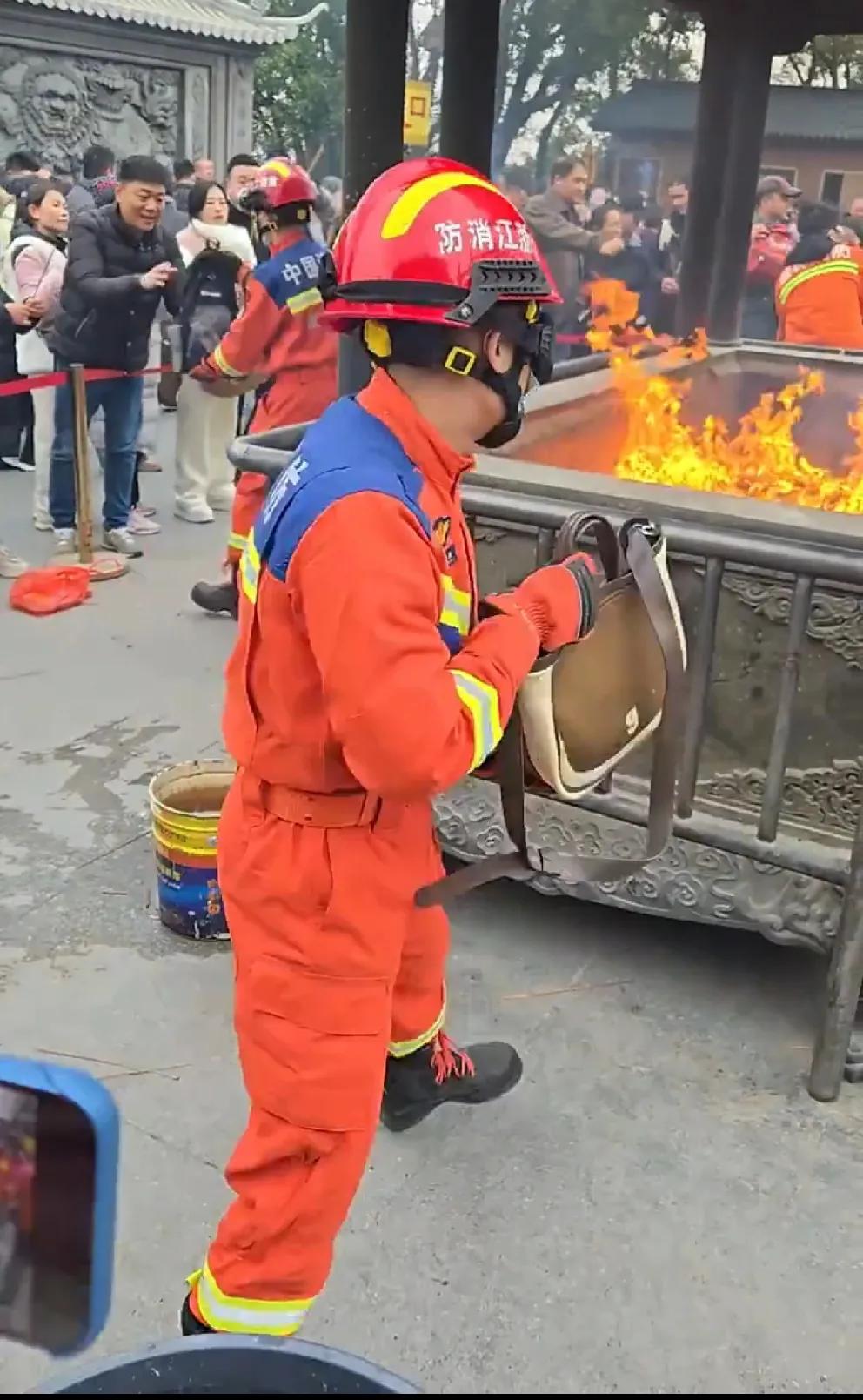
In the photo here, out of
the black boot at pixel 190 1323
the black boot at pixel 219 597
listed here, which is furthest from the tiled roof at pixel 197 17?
the black boot at pixel 190 1323

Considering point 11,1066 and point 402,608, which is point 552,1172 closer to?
point 402,608

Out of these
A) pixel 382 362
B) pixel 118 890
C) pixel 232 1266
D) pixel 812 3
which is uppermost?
pixel 812 3

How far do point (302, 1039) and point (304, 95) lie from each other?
2665 centimetres

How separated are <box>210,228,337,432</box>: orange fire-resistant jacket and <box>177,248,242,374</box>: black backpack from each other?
1595 mm

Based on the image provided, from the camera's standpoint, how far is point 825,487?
3.90 m

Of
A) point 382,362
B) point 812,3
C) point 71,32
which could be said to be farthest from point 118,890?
point 71,32

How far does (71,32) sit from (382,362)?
15.8 m

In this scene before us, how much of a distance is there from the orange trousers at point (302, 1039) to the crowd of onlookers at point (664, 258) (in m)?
4.42

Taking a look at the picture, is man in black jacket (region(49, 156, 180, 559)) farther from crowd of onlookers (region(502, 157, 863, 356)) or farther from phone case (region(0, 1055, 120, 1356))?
phone case (region(0, 1055, 120, 1356))

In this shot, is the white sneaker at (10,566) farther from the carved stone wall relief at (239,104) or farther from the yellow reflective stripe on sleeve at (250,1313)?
the carved stone wall relief at (239,104)

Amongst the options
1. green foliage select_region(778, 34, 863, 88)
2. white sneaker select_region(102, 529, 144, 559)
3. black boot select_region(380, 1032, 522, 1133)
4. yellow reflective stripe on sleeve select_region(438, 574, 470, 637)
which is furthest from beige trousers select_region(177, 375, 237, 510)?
yellow reflective stripe on sleeve select_region(438, 574, 470, 637)

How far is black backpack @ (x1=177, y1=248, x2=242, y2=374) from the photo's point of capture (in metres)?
7.10

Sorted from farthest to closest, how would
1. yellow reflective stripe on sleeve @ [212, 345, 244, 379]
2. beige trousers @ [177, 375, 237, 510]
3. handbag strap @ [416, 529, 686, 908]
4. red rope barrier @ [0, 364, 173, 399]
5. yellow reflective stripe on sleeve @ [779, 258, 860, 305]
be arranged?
1. beige trousers @ [177, 375, 237, 510]
2. yellow reflective stripe on sleeve @ [779, 258, 860, 305]
3. red rope barrier @ [0, 364, 173, 399]
4. yellow reflective stripe on sleeve @ [212, 345, 244, 379]
5. handbag strap @ [416, 529, 686, 908]

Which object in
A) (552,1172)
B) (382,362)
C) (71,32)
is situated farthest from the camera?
(71,32)
